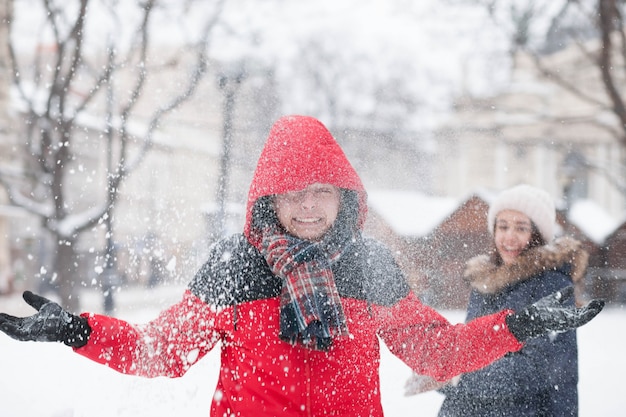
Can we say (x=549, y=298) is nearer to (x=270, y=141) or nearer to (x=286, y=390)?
(x=286, y=390)

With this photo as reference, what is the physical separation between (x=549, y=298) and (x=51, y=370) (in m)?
2.14

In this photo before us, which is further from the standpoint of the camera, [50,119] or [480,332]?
[50,119]

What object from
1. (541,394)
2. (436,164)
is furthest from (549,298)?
(436,164)

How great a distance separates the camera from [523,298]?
1473 millimetres

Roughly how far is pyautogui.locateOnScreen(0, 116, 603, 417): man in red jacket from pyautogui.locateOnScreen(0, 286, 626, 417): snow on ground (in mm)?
692

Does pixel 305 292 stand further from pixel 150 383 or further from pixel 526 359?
pixel 150 383

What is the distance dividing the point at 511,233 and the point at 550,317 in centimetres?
68

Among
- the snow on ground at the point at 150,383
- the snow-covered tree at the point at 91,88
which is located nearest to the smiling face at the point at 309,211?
the snow on ground at the point at 150,383

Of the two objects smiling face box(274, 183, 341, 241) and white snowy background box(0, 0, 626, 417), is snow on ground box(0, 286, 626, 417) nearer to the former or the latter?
white snowy background box(0, 0, 626, 417)

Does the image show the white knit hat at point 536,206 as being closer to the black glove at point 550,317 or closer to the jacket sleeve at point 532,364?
the jacket sleeve at point 532,364

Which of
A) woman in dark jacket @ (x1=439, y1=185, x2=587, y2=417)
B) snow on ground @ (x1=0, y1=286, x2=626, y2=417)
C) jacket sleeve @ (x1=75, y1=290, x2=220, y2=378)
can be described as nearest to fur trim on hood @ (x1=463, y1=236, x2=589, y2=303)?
woman in dark jacket @ (x1=439, y1=185, x2=587, y2=417)

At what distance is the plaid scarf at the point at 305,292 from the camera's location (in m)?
1.03

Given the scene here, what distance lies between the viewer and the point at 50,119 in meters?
3.39

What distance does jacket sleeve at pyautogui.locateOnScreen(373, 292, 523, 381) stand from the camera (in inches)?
41.8
